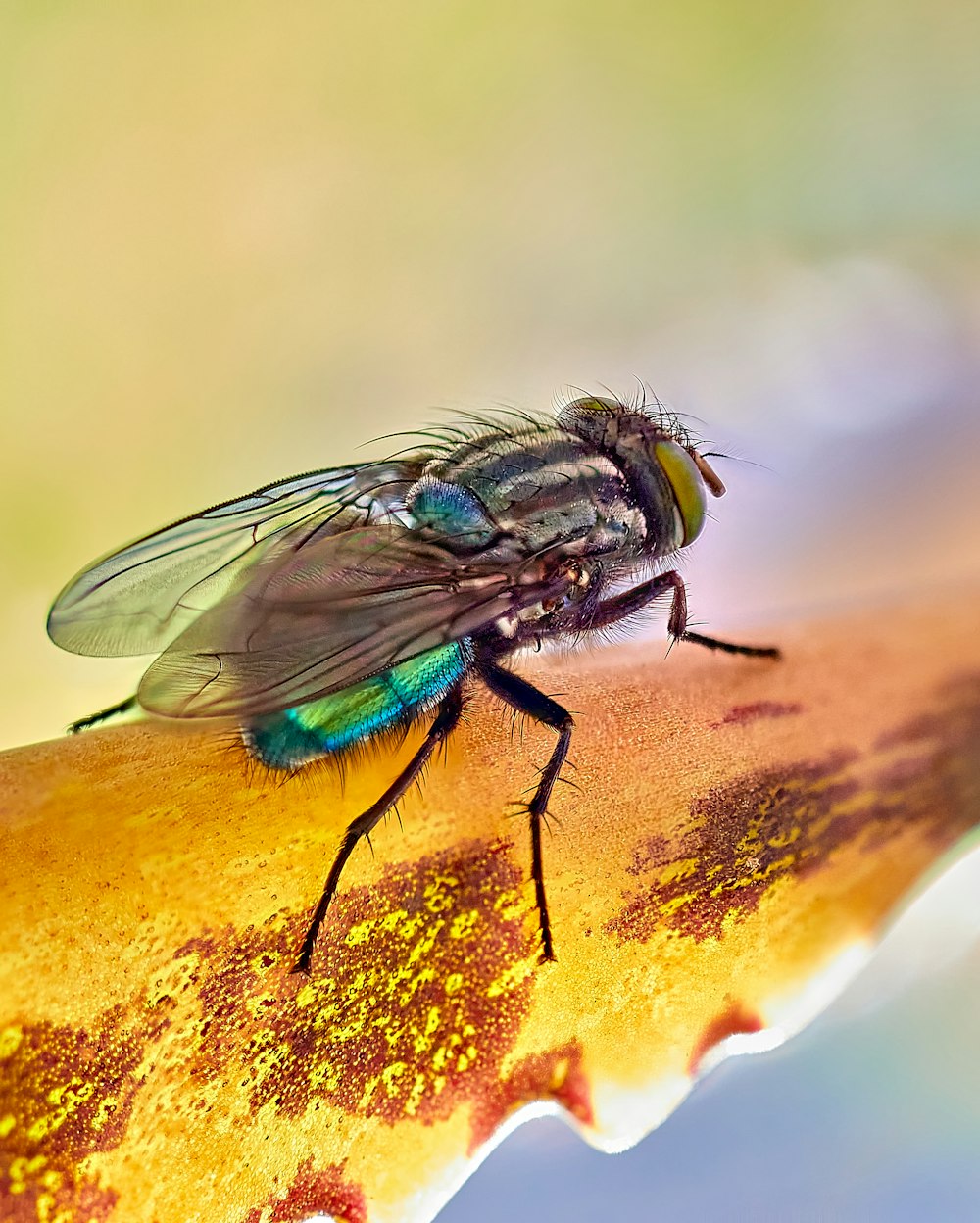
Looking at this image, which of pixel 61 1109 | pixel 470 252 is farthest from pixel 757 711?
pixel 470 252

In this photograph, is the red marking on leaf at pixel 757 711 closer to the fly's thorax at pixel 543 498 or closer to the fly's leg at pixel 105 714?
the fly's thorax at pixel 543 498

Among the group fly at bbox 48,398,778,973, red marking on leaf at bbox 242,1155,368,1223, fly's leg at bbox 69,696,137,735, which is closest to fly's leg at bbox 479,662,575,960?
fly at bbox 48,398,778,973

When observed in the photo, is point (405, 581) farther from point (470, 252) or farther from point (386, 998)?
point (470, 252)

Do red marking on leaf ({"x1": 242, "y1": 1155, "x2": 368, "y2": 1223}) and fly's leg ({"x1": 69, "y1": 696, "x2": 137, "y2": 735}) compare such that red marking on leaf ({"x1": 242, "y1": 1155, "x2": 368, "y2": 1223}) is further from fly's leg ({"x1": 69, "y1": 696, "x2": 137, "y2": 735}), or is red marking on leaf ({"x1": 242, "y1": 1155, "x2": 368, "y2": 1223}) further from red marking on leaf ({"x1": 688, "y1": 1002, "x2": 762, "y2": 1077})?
fly's leg ({"x1": 69, "y1": 696, "x2": 137, "y2": 735})

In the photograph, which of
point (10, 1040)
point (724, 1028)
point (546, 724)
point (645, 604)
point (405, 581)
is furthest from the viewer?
point (645, 604)

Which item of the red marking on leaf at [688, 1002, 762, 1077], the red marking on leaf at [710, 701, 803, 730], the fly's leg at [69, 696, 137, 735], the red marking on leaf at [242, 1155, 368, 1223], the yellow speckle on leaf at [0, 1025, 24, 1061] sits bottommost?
the red marking on leaf at [688, 1002, 762, 1077]

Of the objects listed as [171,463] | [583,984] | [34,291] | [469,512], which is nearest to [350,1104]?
[583,984]
